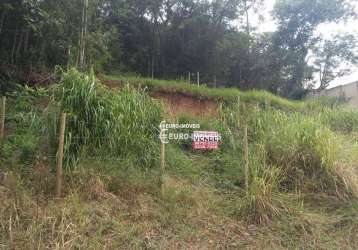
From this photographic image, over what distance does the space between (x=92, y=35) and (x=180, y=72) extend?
15.5ft

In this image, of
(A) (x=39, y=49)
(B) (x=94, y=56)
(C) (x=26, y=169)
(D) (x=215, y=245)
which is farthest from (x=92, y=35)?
(D) (x=215, y=245)

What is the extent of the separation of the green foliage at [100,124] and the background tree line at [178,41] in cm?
291

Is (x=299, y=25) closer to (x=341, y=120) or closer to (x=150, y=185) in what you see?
(x=341, y=120)

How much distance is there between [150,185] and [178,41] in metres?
8.62

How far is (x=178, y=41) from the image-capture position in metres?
11.5

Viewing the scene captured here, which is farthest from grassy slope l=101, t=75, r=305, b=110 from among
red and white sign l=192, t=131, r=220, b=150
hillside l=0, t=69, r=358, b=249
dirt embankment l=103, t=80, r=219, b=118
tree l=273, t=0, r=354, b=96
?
tree l=273, t=0, r=354, b=96

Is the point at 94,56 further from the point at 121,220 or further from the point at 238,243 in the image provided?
the point at 238,243

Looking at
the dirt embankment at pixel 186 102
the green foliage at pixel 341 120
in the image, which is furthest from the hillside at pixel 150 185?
the dirt embankment at pixel 186 102

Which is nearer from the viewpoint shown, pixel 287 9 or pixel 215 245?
pixel 215 245

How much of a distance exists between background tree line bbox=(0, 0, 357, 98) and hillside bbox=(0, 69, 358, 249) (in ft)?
8.32

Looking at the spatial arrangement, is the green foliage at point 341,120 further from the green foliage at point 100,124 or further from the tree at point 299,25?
the tree at point 299,25

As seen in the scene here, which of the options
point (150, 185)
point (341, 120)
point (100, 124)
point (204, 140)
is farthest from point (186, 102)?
point (150, 185)

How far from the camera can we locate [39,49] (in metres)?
7.49

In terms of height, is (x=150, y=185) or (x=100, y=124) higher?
(x=100, y=124)
